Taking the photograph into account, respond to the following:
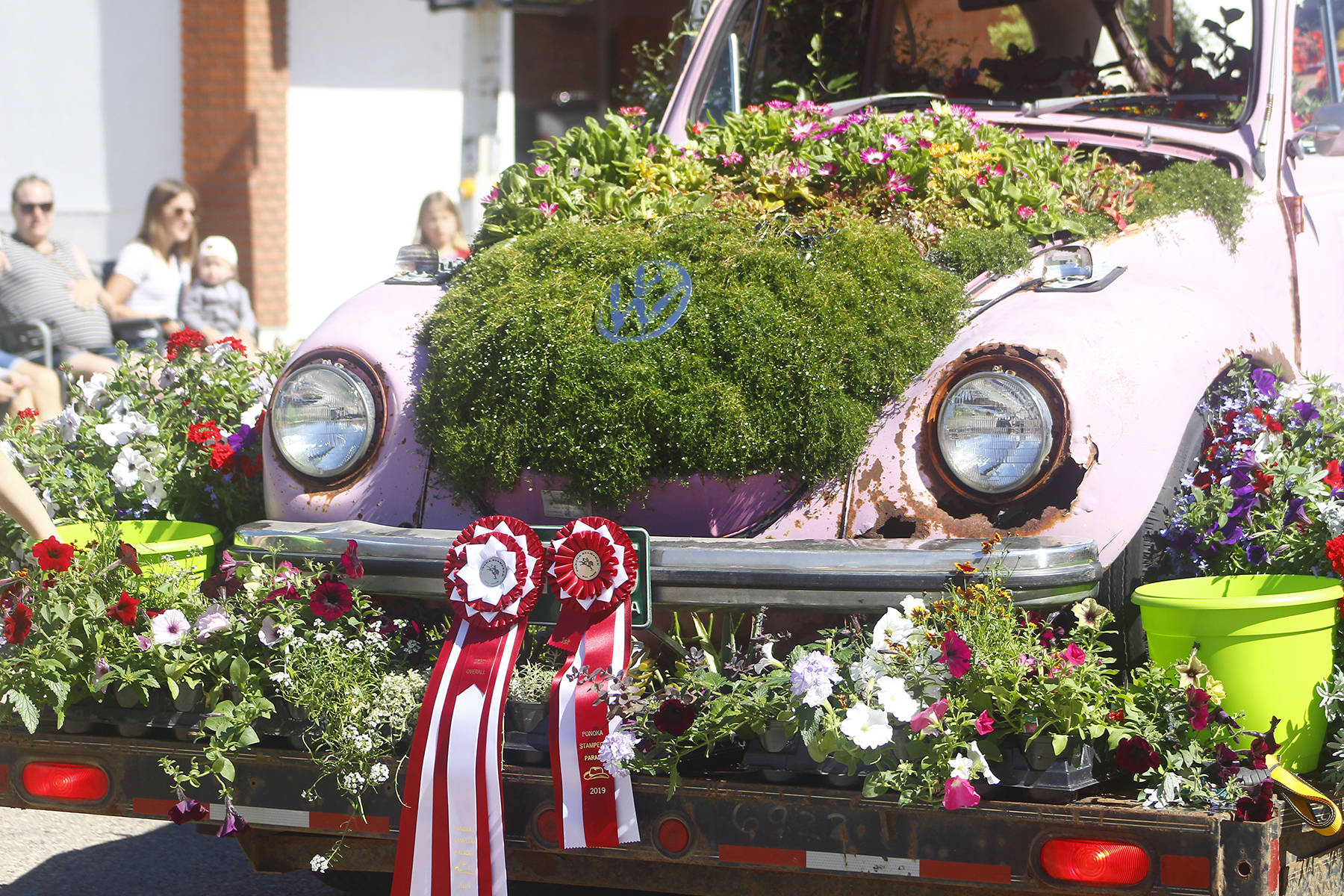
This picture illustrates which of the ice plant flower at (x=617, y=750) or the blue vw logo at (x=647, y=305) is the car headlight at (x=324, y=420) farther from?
the ice plant flower at (x=617, y=750)

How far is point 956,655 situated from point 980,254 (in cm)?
125

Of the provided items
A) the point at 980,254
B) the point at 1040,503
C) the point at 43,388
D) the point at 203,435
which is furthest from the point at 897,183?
the point at 43,388

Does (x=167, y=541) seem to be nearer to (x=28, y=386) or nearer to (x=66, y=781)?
(x=66, y=781)

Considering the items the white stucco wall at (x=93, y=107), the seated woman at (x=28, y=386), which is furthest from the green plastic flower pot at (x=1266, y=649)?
the white stucco wall at (x=93, y=107)

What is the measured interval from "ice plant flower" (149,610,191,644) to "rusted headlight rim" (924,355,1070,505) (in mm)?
1601

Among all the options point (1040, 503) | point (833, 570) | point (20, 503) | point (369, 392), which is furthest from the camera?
point (20, 503)

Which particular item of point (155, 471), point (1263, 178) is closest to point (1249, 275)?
point (1263, 178)

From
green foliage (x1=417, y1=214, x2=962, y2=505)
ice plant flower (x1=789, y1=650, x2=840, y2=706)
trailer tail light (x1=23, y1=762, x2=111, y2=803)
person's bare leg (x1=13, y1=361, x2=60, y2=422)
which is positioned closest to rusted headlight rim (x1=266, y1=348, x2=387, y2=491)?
green foliage (x1=417, y1=214, x2=962, y2=505)

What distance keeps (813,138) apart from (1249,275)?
1263 millimetres

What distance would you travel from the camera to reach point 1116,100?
450 centimetres

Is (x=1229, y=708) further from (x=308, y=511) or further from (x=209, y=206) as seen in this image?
(x=209, y=206)

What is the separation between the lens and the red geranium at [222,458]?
3869 mm

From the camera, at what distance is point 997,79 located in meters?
4.95

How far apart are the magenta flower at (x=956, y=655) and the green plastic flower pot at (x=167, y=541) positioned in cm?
174
